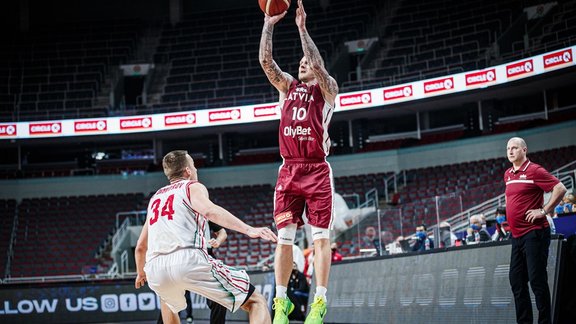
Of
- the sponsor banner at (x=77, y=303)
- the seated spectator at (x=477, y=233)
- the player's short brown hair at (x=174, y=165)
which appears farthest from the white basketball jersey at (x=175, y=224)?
the sponsor banner at (x=77, y=303)

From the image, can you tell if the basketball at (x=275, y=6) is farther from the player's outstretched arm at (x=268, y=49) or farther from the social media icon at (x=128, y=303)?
the social media icon at (x=128, y=303)

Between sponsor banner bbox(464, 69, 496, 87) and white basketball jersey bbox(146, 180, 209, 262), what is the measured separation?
75.5ft

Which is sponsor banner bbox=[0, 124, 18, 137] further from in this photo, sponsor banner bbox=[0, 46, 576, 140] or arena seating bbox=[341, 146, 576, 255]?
arena seating bbox=[341, 146, 576, 255]

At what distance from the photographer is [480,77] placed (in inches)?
1102

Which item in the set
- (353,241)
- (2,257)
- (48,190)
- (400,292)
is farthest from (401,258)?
(48,190)

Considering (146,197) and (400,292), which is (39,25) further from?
(400,292)

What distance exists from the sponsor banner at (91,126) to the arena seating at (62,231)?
3.28m

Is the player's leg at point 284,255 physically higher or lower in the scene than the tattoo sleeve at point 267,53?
lower

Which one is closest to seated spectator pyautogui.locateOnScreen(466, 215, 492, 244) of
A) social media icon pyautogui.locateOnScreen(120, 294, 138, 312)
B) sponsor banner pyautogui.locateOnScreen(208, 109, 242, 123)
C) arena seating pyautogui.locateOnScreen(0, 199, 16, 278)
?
social media icon pyautogui.locateOnScreen(120, 294, 138, 312)

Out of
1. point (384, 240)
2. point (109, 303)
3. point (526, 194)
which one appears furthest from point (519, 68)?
point (526, 194)

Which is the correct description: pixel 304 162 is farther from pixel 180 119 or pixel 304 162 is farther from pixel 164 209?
pixel 180 119

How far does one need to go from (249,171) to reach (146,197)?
4.55 m

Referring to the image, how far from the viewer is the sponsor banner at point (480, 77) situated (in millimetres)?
27781

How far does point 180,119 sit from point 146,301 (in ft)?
43.6
